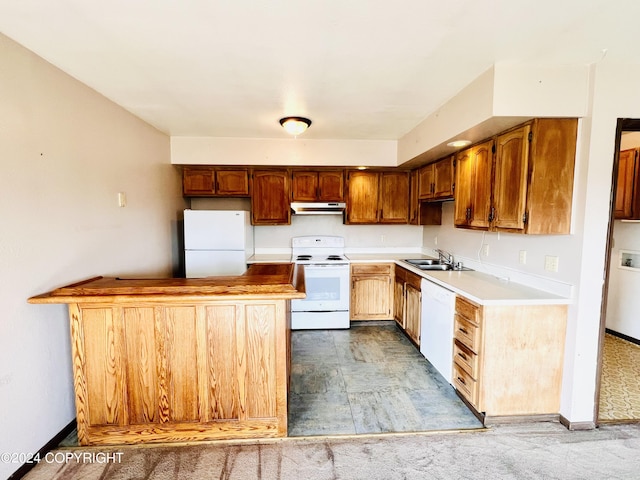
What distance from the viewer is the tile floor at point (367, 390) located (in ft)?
7.00

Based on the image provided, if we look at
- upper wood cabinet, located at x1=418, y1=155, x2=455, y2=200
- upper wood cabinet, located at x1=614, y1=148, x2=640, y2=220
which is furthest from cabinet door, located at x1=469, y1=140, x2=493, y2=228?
upper wood cabinet, located at x1=614, y1=148, x2=640, y2=220

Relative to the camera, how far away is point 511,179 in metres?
2.24

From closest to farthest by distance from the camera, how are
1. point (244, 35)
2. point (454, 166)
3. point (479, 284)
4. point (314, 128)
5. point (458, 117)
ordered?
point (244, 35)
point (458, 117)
point (479, 284)
point (454, 166)
point (314, 128)

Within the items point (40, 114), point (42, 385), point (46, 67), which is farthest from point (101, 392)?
point (46, 67)

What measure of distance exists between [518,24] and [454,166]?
1634 millimetres

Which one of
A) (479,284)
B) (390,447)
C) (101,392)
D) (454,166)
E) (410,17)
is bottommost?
(390,447)

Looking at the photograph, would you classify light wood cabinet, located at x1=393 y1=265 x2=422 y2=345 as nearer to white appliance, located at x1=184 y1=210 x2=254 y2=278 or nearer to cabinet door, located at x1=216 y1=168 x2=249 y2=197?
white appliance, located at x1=184 y1=210 x2=254 y2=278

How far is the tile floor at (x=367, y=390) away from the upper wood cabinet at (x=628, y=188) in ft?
9.12

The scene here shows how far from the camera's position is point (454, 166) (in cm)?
309

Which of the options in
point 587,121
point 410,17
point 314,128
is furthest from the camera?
point 314,128

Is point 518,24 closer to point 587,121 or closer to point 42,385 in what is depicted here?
point 587,121

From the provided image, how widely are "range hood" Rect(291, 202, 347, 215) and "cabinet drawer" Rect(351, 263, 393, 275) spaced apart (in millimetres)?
803

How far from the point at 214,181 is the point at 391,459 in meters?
3.52

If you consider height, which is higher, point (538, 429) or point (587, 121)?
point (587, 121)
